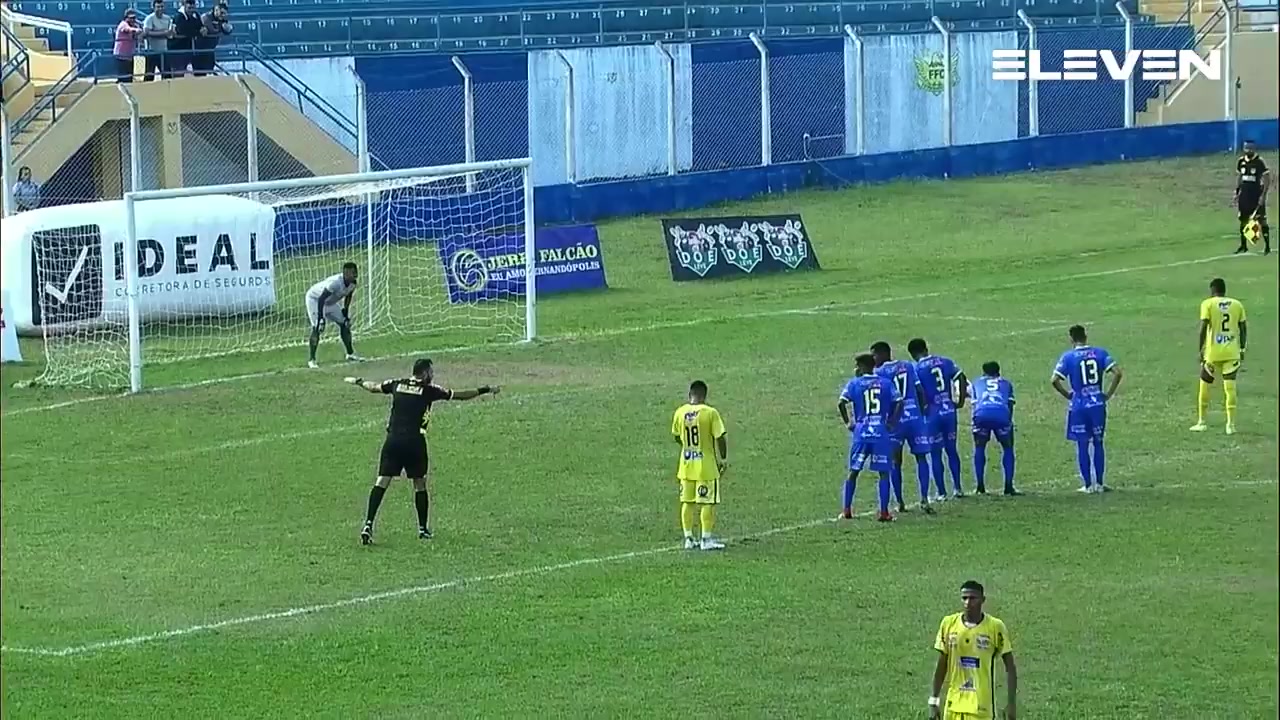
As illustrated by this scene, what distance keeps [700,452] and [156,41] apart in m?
21.4

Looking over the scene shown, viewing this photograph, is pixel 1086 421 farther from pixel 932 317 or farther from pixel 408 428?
pixel 932 317

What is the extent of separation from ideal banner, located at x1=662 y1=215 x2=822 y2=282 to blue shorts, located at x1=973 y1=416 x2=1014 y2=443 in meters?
15.5

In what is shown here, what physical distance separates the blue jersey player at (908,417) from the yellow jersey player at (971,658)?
7.92 m

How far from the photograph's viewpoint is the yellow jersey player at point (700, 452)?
57.3 feet

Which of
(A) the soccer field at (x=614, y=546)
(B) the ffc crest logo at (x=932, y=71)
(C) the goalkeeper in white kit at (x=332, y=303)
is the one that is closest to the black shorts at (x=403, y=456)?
(A) the soccer field at (x=614, y=546)

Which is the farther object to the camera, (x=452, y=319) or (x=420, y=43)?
(x=420, y=43)

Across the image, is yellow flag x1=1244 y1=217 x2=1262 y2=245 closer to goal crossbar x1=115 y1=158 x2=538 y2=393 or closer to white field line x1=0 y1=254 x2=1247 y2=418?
white field line x1=0 y1=254 x2=1247 y2=418

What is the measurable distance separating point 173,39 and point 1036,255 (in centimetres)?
1520

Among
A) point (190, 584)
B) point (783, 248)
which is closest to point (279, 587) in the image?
point (190, 584)

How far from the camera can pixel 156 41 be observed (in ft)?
119

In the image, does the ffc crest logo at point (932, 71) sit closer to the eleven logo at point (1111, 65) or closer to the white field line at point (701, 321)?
the eleven logo at point (1111, 65)

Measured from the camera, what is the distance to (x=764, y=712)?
43.0 feet

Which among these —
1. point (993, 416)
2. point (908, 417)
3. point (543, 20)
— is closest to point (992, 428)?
point (993, 416)

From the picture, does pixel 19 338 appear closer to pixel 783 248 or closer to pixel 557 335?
pixel 557 335
